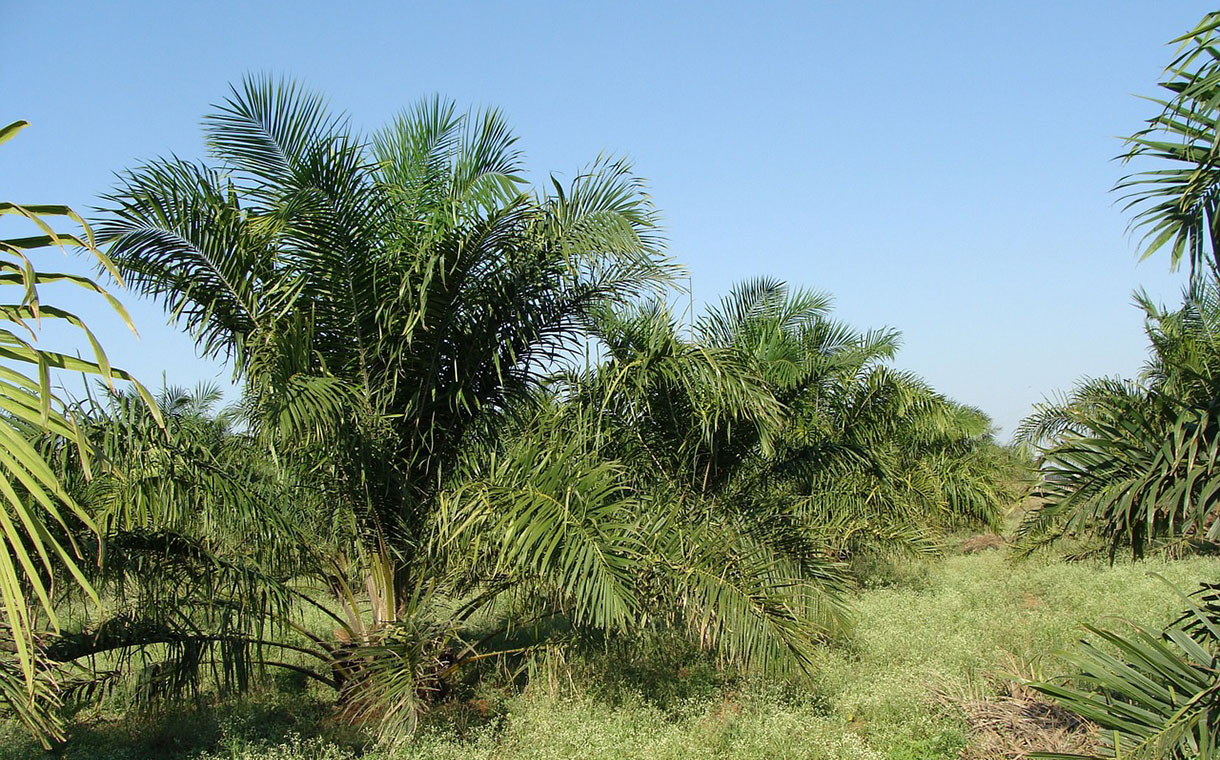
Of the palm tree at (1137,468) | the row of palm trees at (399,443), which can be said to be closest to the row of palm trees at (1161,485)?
the palm tree at (1137,468)

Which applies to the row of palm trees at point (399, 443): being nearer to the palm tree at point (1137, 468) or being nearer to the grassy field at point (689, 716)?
the grassy field at point (689, 716)

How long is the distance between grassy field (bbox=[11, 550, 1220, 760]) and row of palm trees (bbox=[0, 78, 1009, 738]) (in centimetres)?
54

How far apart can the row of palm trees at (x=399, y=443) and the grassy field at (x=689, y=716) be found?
54cm

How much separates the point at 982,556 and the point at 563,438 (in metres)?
13.0

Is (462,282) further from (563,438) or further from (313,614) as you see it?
(313,614)

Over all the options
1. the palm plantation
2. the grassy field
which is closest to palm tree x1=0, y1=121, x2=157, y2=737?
the palm plantation

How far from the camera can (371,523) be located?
645 cm

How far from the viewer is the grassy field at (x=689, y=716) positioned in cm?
595

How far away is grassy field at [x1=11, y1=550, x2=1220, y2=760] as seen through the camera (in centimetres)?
595

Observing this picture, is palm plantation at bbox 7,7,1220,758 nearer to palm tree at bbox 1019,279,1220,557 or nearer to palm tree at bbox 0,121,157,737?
palm tree at bbox 1019,279,1220,557

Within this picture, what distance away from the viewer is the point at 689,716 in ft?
22.0

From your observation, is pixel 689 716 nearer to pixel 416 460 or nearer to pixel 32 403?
pixel 416 460

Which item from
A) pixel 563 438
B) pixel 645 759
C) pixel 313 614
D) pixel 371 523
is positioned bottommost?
pixel 645 759

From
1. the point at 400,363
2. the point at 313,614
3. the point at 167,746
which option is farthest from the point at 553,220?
the point at 313,614
